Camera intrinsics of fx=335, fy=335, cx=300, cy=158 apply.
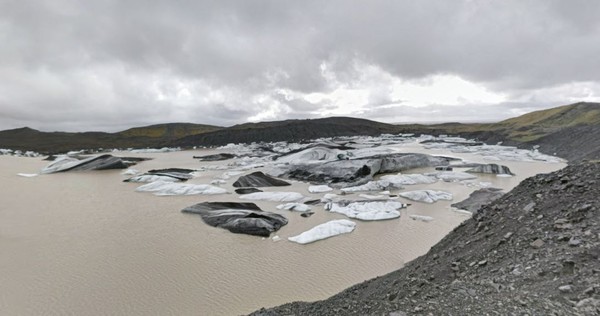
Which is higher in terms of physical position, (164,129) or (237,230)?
(164,129)

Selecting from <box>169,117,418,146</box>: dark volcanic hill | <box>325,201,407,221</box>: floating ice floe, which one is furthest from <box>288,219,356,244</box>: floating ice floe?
<box>169,117,418,146</box>: dark volcanic hill

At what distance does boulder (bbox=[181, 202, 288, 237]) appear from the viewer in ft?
34.0

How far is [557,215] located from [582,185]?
96 cm

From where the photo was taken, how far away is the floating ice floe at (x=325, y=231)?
9539mm

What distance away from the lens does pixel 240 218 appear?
A: 35.8ft

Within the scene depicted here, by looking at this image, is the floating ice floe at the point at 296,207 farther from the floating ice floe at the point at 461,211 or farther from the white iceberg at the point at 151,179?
the white iceberg at the point at 151,179

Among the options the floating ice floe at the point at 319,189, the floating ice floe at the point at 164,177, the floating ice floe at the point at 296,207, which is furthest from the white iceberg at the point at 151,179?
the floating ice floe at the point at 296,207

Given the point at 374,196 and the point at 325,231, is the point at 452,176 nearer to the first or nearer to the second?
the point at 374,196

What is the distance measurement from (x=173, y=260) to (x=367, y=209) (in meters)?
6.88

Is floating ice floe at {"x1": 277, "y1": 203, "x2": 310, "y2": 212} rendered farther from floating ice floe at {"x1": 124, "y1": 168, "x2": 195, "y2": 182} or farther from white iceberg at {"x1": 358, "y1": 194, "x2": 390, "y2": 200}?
floating ice floe at {"x1": 124, "y1": 168, "x2": 195, "y2": 182}

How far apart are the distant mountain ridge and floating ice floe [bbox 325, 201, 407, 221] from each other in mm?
18737

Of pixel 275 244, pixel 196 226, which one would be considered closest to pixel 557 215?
pixel 275 244

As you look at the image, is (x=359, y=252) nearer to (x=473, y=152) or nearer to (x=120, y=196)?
(x=120, y=196)

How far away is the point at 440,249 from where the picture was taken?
6281 mm
